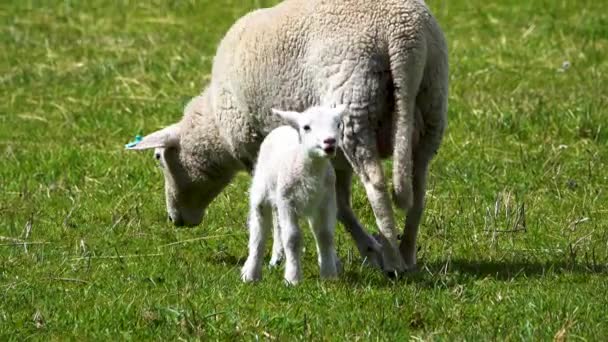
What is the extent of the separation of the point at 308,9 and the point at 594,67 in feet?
17.7

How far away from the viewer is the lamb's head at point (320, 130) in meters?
7.15

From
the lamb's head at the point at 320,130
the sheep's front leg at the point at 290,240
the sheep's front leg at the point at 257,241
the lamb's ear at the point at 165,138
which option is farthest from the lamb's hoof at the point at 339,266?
the lamb's ear at the point at 165,138

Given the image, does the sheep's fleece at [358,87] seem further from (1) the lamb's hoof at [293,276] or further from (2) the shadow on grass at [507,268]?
(1) the lamb's hoof at [293,276]

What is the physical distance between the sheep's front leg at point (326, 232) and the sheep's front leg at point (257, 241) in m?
0.31

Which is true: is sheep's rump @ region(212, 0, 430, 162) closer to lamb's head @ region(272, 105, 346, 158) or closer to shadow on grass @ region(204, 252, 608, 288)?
lamb's head @ region(272, 105, 346, 158)

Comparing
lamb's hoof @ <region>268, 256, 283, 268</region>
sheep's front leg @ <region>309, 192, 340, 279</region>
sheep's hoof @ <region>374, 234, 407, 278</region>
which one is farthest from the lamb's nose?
lamb's hoof @ <region>268, 256, 283, 268</region>

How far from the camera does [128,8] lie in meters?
15.9

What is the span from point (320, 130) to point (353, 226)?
1570 millimetres

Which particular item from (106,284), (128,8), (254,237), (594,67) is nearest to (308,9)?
(254,237)

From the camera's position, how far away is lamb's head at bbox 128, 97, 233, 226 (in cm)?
945

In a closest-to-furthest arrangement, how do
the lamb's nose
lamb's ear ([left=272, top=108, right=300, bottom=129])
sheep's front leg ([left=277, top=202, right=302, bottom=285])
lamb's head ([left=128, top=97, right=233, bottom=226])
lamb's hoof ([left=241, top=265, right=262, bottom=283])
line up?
the lamb's nose, lamb's ear ([left=272, top=108, right=300, bottom=129]), sheep's front leg ([left=277, top=202, right=302, bottom=285]), lamb's hoof ([left=241, top=265, right=262, bottom=283]), lamb's head ([left=128, top=97, right=233, bottom=226])

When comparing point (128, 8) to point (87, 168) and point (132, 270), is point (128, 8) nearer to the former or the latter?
point (87, 168)

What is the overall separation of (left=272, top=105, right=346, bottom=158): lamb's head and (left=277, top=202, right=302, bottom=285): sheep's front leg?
371 mm

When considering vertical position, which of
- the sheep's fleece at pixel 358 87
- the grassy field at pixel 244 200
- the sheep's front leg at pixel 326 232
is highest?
the sheep's fleece at pixel 358 87
